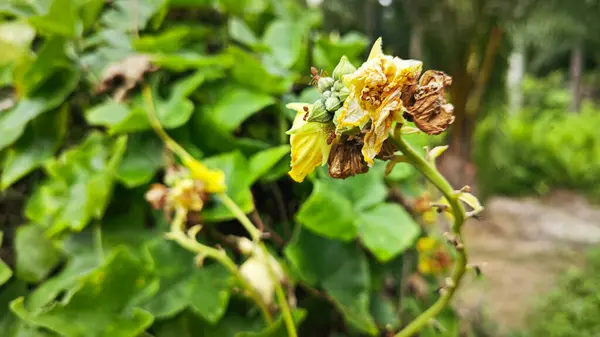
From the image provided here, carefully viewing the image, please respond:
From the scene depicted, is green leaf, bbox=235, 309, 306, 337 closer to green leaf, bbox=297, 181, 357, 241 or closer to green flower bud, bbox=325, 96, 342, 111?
green leaf, bbox=297, 181, 357, 241

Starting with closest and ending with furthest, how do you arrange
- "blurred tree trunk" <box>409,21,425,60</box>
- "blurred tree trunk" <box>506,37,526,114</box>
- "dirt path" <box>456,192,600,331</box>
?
"blurred tree trunk" <box>409,21,425,60</box> < "blurred tree trunk" <box>506,37,526,114</box> < "dirt path" <box>456,192,600,331</box>

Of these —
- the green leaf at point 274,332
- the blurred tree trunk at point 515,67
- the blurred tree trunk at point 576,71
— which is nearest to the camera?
the green leaf at point 274,332

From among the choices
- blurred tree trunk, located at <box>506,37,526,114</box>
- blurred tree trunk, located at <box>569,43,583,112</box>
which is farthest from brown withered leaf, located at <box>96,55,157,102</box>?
blurred tree trunk, located at <box>569,43,583,112</box>

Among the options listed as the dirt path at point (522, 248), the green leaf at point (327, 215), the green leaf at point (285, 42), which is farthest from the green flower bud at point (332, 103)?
the dirt path at point (522, 248)

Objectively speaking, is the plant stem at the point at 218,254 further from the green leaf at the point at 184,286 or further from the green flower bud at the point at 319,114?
the green flower bud at the point at 319,114

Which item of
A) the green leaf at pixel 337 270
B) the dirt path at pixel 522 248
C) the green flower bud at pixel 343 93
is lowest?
the dirt path at pixel 522 248

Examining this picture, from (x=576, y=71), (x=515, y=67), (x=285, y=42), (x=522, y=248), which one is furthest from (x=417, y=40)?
(x=576, y=71)
